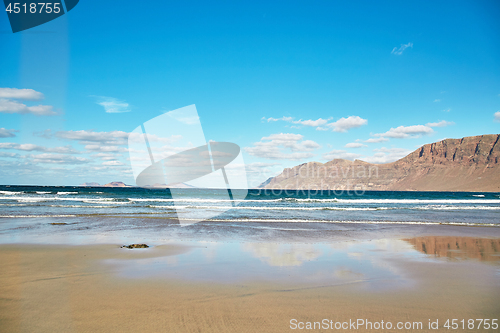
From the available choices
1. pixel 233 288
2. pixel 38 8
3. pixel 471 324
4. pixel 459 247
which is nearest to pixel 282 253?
pixel 233 288

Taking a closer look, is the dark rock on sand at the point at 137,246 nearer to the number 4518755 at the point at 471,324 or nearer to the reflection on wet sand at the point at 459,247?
the number 4518755 at the point at 471,324

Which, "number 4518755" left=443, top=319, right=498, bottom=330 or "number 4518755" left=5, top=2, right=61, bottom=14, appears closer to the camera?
"number 4518755" left=443, top=319, right=498, bottom=330

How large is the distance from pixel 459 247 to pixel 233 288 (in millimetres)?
8362

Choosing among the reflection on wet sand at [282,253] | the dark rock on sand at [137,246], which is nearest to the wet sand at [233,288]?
the reflection on wet sand at [282,253]

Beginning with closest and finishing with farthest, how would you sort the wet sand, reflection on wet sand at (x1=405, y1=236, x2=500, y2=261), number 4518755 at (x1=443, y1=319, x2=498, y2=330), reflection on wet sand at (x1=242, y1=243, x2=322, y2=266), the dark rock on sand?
number 4518755 at (x1=443, y1=319, x2=498, y2=330)
the wet sand
reflection on wet sand at (x1=242, y1=243, x2=322, y2=266)
reflection on wet sand at (x1=405, y1=236, x2=500, y2=261)
the dark rock on sand

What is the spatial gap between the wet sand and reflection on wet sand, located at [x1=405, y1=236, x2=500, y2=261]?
0.13 meters

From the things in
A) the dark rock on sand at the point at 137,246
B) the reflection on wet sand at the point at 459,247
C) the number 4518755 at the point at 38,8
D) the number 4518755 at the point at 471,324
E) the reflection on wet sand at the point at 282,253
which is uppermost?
the number 4518755 at the point at 38,8

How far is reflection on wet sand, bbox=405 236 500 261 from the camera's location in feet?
25.0

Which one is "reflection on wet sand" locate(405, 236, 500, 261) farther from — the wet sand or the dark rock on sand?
the dark rock on sand

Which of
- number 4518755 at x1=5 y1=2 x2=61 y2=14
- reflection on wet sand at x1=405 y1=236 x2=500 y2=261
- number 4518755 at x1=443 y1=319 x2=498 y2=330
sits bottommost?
reflection on wet sand at x1=405 y1=236 x2=500 y2=261

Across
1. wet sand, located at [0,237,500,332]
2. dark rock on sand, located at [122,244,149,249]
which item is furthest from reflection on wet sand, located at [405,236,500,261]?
dark rock on sand, located at [122,244,149,249]

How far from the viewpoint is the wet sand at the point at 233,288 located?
11.8 feet

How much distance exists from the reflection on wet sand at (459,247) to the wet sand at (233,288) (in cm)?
13

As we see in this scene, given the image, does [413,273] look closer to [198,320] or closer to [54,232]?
[198,320]
